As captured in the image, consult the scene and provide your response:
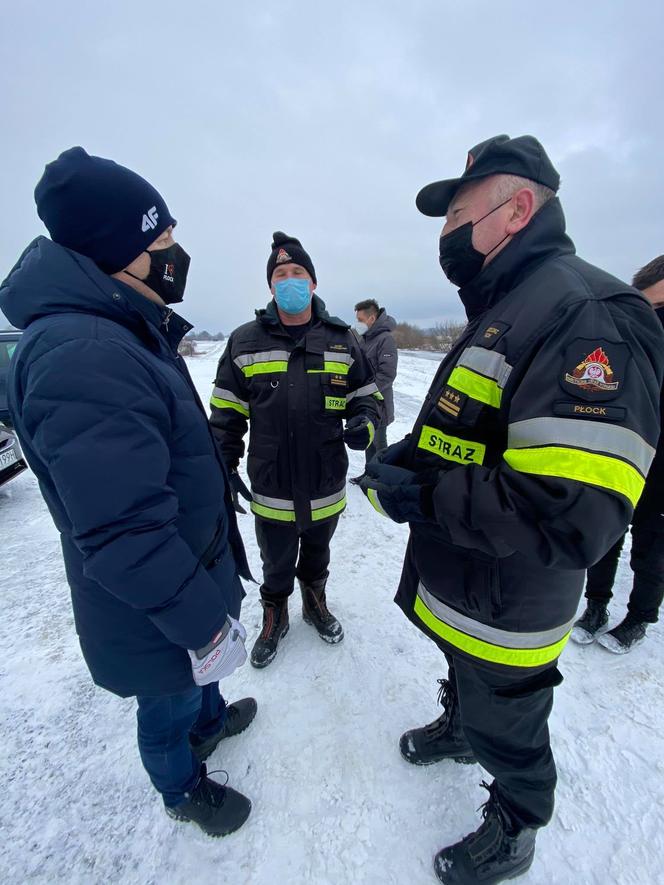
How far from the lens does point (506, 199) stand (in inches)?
46.0

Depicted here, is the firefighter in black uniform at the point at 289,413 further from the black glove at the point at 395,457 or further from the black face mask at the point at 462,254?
the black face mask at the point at 462,254

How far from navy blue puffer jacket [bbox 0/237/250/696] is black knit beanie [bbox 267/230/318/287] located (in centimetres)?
118

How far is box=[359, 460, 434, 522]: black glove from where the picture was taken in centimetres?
112

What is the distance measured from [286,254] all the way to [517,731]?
2476mm

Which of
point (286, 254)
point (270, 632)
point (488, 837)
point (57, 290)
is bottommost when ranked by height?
point (270, 632)

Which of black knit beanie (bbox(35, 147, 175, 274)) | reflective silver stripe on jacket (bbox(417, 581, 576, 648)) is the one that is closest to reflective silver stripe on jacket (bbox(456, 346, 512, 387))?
reflective silver stripe on jacket (bbox(417, 581, 576, 648))

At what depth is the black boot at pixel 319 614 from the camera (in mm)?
2424

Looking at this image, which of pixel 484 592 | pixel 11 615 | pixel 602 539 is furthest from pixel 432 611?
pixel 11 615

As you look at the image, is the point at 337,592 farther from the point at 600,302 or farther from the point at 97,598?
the point at 600,302

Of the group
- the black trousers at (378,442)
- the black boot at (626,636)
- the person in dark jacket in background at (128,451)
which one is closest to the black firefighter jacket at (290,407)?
the person in dark jacket in background at (128,451)

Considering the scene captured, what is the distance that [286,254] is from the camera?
2234mm

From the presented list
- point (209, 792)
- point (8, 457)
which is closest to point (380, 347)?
Answer: point (209, 792)

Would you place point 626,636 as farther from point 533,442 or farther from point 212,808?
point 212,808

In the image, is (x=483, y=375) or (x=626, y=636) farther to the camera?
(x=626, y=636)
